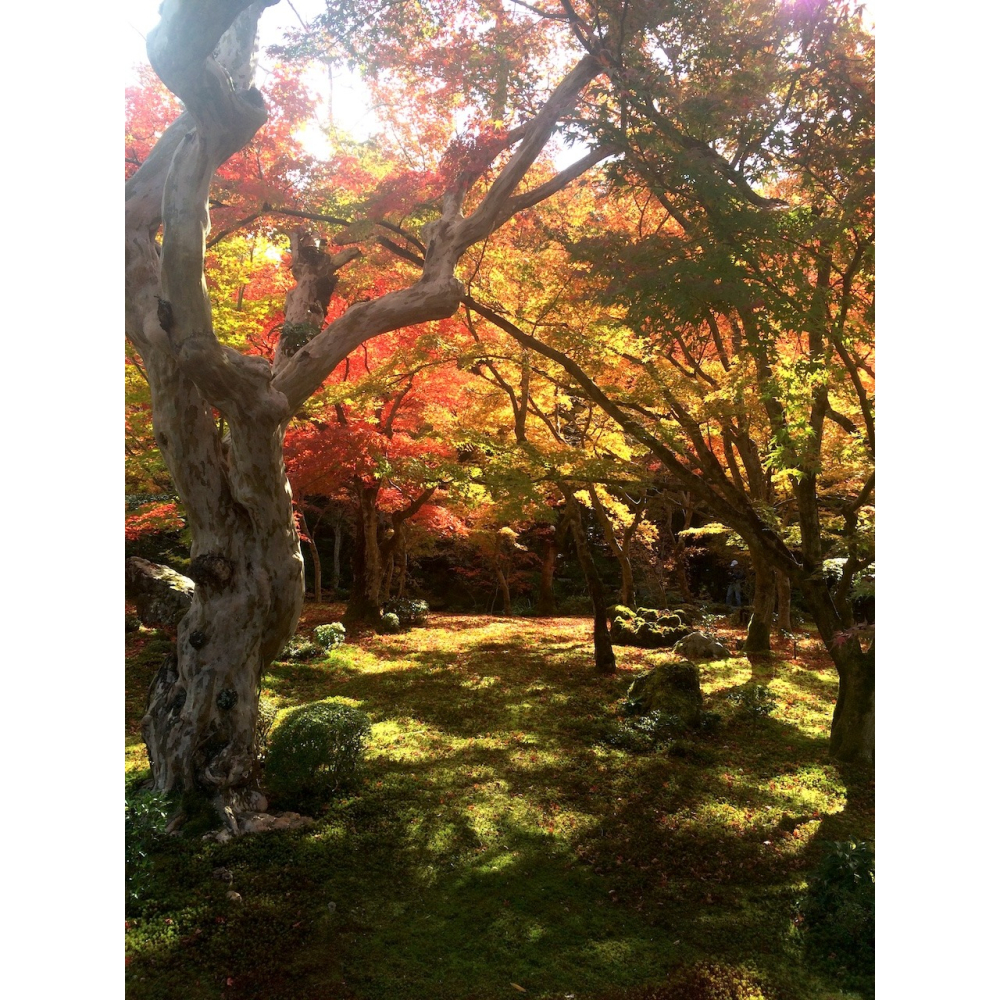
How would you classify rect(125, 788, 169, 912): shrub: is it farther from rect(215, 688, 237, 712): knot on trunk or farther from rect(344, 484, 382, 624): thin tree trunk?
rect(344, 484, 382, 624): thin tree trunk

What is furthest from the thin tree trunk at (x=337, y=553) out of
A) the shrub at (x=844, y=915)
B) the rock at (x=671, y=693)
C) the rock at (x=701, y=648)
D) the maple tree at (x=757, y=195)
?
the shrub at (x=844, y=915)

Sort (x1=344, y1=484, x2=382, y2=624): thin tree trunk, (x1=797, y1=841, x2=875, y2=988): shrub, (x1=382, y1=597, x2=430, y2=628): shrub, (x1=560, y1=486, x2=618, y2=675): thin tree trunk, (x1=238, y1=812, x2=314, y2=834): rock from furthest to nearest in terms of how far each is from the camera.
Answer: (x1=382, y1=597, x2=430, y2=628): shrub < (x1=344, y1=484, x2=382, y2=624): thin tree trunk < (x1=560, y1=486, x2=618, y2=675): thin tree trunk < (x1=238, y1=812, x2=314, y2=834): rock < (x1=797, y1=841, x2=875, y2=988): shrub

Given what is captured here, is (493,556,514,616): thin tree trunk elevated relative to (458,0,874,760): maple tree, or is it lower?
lower

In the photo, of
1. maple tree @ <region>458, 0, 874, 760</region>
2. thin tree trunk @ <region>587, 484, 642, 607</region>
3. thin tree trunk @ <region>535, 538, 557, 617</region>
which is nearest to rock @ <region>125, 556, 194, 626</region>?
maple tree @ <region>458, 0, 874, 760</region>

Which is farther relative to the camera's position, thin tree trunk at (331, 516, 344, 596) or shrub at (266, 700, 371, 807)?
thin tree trunk at (331, 516, 344, 596)

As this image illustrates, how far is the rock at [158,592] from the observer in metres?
4.91

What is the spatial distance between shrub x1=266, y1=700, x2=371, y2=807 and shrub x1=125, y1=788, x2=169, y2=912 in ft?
2.44

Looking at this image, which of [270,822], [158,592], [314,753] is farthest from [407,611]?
[270,822]

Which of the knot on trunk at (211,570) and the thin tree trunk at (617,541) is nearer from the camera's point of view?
the knot on trunk at (211,570)

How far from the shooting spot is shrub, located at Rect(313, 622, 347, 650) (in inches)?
389

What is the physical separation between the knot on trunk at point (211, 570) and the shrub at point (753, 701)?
5681mm

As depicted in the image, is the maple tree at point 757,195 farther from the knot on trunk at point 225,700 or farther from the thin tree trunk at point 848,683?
the knot on trunk at point 225,700

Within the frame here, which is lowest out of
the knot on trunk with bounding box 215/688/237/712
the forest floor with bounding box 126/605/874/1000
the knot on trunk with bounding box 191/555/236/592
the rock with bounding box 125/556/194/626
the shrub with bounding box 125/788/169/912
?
the forest floor with bounding box 126/605/874/1000
